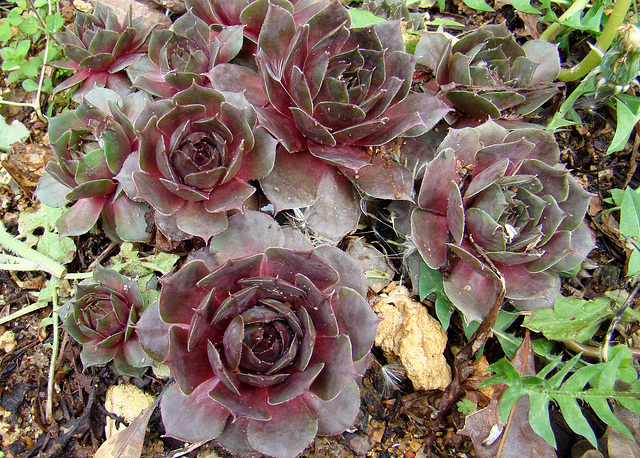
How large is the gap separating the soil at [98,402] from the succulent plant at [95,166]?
0.37m

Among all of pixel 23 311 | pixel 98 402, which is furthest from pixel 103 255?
pixel 98 402

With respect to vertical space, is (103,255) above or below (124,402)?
above

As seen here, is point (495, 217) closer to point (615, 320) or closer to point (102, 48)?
point (615, 320)

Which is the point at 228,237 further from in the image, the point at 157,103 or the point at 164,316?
the point at 157,103

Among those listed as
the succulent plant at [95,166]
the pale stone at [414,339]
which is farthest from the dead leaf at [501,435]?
the succulent plant at [95,166]

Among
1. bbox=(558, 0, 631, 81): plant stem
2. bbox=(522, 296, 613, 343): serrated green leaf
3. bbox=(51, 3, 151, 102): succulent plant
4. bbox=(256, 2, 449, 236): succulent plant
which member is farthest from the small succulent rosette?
bbox=(558, 0, 631, 81): plant stem

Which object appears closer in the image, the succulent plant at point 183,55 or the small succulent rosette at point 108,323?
the small succulent rosette at point 108,323

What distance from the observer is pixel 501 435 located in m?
2.08

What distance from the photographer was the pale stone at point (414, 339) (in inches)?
83.7

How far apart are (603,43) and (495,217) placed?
1.50 meters

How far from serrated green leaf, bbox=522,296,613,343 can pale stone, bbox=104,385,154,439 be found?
2028 millimetres

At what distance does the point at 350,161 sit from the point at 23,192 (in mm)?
2175

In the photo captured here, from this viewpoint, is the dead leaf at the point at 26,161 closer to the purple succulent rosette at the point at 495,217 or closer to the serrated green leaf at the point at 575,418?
the purple succulent rosette at the point at 495,217

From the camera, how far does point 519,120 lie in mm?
2449
